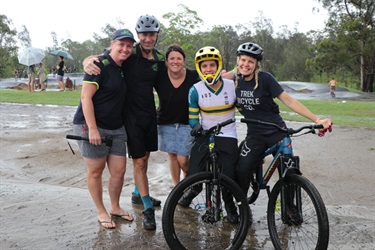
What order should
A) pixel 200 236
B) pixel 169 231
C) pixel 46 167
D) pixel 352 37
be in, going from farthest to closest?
pixel 352 37 < pixel 46 167 < pixel 200 236 < pixel 169 231

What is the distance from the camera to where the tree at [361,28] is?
3921 centimetres

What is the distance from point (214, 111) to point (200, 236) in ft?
4.21

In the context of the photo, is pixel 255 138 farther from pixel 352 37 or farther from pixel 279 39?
pixel 279 39

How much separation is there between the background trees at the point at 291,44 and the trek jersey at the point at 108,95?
3877cm

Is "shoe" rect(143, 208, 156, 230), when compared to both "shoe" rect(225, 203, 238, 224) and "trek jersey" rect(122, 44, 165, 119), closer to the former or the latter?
"shoe" rect(225, 203, 238, 224)

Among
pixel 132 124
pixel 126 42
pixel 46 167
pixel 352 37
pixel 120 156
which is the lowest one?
pixel 46 167

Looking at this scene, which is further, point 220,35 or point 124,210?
point 220,35

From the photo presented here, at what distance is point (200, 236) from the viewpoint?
13.4 ft

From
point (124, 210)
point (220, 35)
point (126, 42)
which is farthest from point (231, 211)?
point (220, 35)

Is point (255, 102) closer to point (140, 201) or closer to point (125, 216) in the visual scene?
point (125, 216)

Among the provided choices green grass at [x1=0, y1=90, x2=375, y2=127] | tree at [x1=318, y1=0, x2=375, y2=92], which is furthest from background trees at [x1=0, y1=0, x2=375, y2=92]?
green grass at [x1=0, y1=90, x2=375, y2=127]

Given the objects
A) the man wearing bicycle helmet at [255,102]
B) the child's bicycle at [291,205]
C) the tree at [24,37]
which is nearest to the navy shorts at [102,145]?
the man wearing bicycle helmet at [255,102]

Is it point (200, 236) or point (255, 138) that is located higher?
point (255, 138)

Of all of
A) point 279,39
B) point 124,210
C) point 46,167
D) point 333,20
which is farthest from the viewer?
point 279,39
